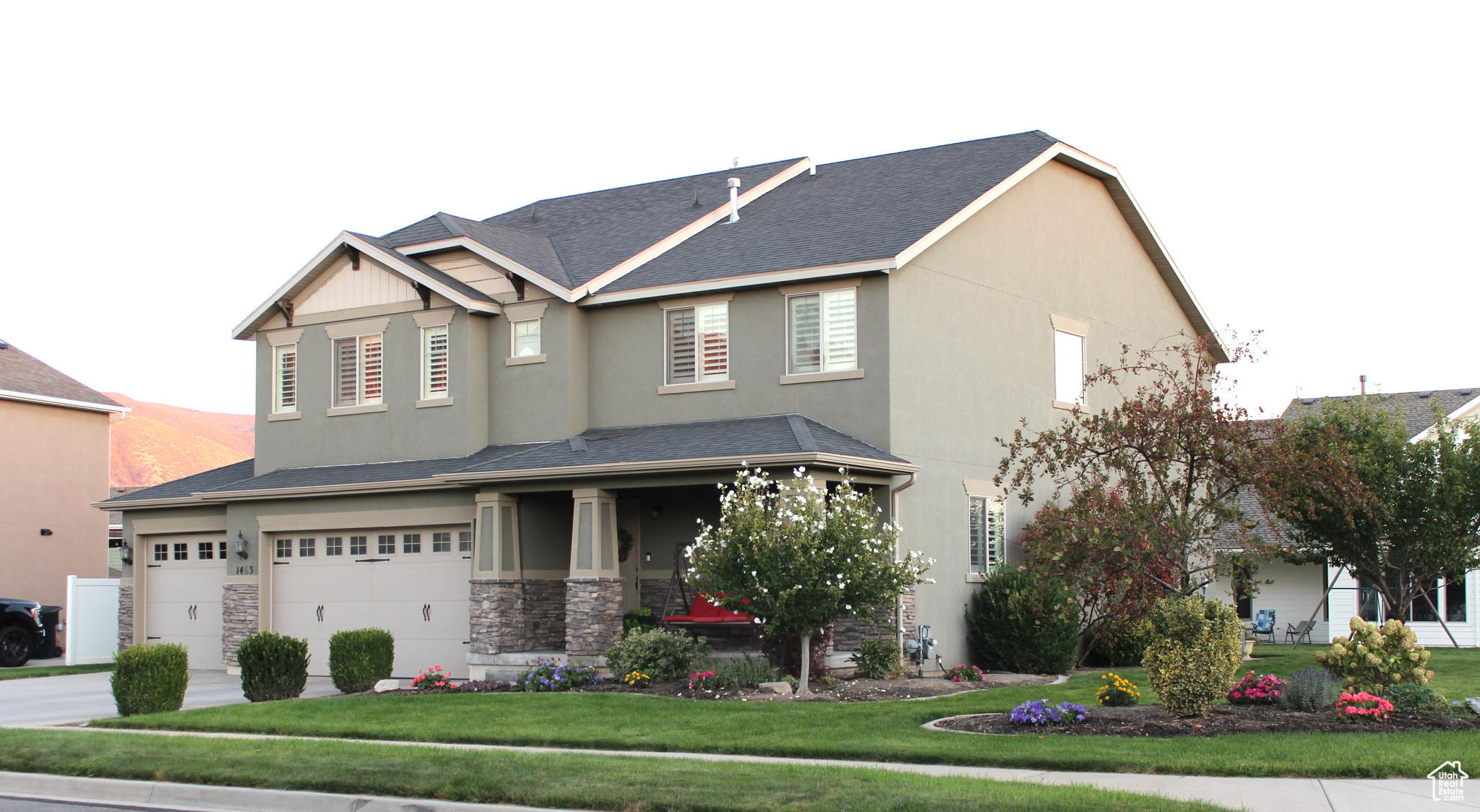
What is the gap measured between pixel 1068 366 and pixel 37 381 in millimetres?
25740

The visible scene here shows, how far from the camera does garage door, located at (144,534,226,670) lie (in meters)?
26.0

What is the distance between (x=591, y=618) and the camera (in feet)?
65.6

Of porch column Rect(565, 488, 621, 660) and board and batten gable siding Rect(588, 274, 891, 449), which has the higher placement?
board and batten gable siding Rect(588, 274, 891, 449)

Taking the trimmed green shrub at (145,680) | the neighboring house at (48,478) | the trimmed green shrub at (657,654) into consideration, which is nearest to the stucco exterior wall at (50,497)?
the neighboring house at (48,478)

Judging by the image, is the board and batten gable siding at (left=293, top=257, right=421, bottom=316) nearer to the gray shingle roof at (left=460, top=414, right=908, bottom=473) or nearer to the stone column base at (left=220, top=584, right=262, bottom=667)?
the gray shingle roof at (left=460, top=414, right=908, bottom=473)

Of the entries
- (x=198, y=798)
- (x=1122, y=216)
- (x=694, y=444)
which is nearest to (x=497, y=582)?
(x=694, y=444)

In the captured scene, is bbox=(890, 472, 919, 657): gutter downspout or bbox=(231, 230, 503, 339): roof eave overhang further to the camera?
bbox=(231, 230, 503, 339): roof eave overhang

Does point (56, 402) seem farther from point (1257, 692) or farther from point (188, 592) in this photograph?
point (1257, 692)

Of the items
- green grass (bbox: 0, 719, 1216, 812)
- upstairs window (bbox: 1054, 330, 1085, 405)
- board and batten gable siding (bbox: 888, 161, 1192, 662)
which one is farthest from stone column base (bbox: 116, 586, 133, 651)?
upstairs window (bbox: 1054, 330, 1085, 405)

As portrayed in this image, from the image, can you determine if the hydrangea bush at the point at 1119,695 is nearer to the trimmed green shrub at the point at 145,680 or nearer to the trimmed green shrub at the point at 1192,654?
the trimmed green shrub at the point at 1192,654

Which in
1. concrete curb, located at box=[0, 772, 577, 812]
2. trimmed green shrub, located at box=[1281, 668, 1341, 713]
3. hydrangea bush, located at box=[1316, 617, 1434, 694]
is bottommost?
concrete curb, located at box=[0, 772, 577, 812]

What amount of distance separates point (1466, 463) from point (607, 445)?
14.0m

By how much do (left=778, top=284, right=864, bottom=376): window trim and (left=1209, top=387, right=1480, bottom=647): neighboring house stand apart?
486 inches

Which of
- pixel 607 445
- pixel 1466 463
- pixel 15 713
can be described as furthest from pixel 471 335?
pixel 1466 463
